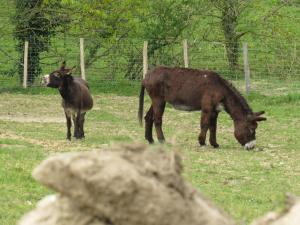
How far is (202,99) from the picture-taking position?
16.9 m

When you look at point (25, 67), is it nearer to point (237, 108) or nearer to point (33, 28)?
point (33, 28)

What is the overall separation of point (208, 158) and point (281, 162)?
1.25 metres

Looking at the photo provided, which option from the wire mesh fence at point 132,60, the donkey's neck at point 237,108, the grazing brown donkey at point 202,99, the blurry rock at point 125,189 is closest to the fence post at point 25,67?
the wire mesh fence at point 132,60

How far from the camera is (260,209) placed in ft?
32.8

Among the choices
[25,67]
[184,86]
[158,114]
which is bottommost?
[158,114]

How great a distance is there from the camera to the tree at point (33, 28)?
30.1 meters

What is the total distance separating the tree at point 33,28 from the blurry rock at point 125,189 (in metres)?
26.4

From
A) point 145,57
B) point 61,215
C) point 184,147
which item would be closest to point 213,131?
point 184,147

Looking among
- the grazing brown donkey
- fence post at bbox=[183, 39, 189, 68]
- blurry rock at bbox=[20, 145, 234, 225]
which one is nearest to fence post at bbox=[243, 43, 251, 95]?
fence post at bbox=[183, 39, 189, 68]

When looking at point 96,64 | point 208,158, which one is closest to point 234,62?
point 96,64

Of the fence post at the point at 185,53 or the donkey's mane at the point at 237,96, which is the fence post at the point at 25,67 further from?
the donkey's mane at the point at 237,96

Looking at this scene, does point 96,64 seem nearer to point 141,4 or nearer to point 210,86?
point 141,4

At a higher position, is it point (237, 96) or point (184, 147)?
point (237, 96)

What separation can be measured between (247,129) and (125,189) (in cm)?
1348
